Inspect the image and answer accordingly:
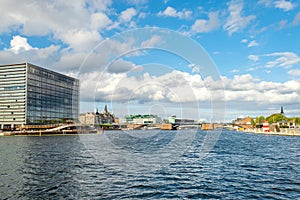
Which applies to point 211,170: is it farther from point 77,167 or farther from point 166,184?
point 77,167

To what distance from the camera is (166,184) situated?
29.0 m

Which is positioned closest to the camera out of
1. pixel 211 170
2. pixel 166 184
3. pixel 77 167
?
pixel 166 184

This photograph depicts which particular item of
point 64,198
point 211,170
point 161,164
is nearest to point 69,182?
point 64,198

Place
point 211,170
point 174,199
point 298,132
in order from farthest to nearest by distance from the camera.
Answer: point 298,132, point 211,170, point 174,199

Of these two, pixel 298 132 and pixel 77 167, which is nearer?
pixel 77 167

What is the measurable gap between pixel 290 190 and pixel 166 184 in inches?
462

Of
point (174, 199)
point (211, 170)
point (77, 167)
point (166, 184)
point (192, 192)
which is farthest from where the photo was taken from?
point (77, 167)

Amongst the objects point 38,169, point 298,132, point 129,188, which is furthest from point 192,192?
point 298,132

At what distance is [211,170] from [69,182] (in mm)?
17974

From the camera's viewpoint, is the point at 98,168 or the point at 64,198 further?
the point at 98,168

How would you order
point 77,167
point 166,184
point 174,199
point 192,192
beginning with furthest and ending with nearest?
point 77,167, point 166,184, point 192,192, point 174,199

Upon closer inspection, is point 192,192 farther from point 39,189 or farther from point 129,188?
point 39,189

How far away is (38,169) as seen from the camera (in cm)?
3791

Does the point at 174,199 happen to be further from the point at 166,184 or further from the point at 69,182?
the point at 69,182
